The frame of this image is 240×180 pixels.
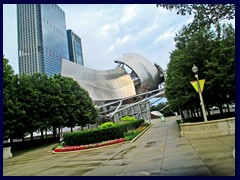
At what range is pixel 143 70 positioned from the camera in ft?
260

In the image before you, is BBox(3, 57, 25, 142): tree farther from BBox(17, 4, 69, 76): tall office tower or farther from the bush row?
BBox(17, 4, 69, 76): tall office tower

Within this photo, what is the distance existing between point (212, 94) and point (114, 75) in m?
66.3

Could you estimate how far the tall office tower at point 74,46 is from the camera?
70188 millimetres

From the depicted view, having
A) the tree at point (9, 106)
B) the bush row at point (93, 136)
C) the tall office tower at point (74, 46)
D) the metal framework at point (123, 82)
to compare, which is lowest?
the bush row at point (93, 136)

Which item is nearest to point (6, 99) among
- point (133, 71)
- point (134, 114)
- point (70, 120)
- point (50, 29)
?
point (70, 120)

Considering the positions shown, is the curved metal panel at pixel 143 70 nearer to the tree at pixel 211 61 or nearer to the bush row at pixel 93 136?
the tree at pixel 211 61

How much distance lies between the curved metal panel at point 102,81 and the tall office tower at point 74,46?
835 centimetres

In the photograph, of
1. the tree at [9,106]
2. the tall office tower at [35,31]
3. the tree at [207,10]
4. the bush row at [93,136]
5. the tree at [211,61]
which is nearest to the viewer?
the tree at [207,10]

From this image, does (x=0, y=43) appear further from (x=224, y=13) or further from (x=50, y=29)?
(x=50, y=29)

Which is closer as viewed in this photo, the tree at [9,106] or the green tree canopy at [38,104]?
the tree at [9,106]

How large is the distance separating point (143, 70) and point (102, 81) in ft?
47.1

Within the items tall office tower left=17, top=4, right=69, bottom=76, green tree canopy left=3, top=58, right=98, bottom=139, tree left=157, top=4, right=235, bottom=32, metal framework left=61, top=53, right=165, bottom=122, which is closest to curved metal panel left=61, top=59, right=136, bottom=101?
metal framework left=61, top=53, right=165, bottom=122

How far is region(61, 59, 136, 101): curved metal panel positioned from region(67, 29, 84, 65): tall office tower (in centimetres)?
835

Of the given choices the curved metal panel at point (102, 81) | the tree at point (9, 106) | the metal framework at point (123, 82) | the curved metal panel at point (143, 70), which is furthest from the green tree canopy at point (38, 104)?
the curved metal panel at point (143, 70)
